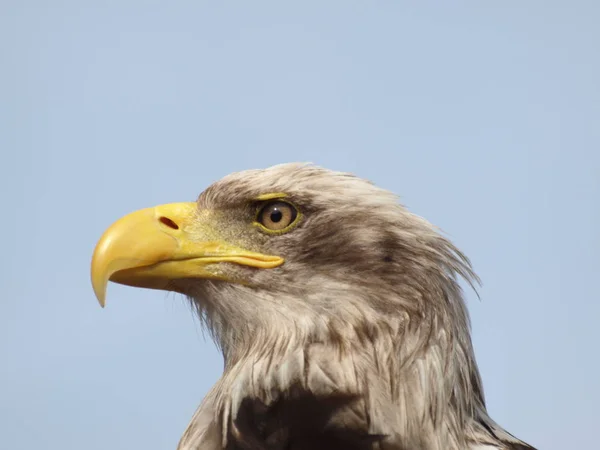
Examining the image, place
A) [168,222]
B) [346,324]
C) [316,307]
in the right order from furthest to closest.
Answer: [168,222]
[316,307]
[346,324]

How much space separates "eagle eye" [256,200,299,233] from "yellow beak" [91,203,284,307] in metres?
0.21

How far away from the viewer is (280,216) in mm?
6422

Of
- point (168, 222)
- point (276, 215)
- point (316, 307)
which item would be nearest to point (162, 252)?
point (168, 222)

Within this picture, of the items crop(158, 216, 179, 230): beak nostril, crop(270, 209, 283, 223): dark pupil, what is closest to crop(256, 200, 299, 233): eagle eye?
crop(270, 209, 283, 223): dark pupil

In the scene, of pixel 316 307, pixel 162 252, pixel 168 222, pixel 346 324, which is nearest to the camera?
pixel 346 324

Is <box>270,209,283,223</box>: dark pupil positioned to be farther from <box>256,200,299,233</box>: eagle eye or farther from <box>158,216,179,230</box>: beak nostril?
<box>158,216,179,230</box>: beak nostril

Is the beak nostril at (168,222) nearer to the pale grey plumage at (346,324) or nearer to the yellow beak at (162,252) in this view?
the yellow beak at (162,252)

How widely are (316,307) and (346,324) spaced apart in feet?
0.76

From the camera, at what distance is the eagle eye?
6.41m

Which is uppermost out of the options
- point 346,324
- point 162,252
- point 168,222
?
point 168,222

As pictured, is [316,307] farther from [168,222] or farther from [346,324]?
[168,222]

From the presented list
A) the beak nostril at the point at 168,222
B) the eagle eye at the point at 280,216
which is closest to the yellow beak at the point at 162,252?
the beak nostril at the point at 168,222

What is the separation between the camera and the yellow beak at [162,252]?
6.00 m

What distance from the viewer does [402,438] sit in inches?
216
